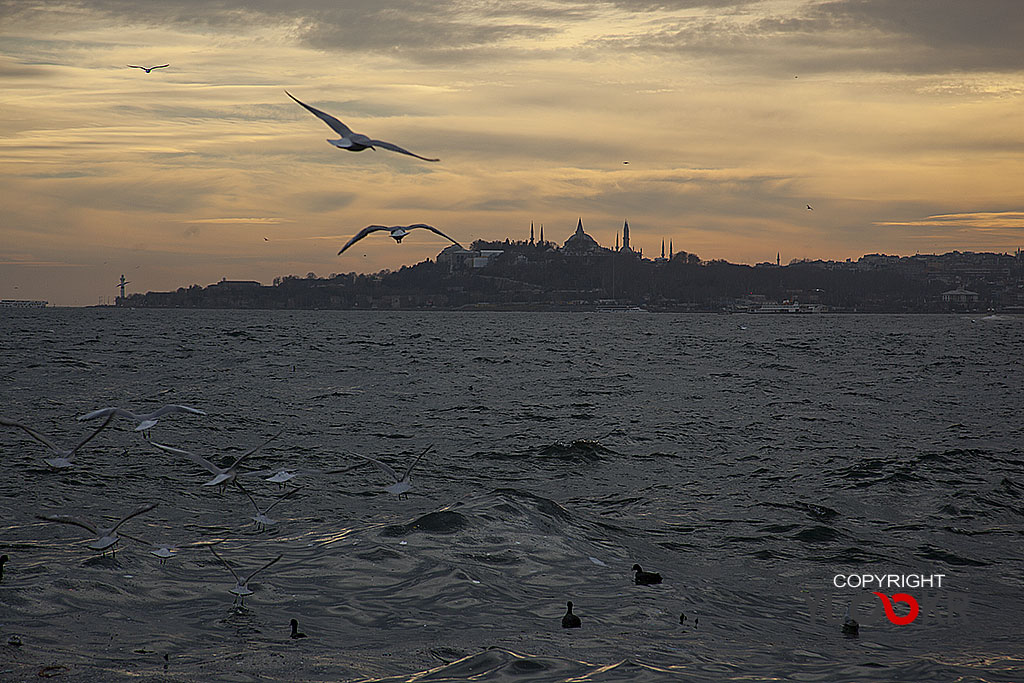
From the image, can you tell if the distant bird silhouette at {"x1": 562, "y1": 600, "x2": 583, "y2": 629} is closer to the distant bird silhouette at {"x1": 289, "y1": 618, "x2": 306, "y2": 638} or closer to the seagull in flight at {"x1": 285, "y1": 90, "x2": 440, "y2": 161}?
the distant bird silhouette at {"x1": 289, "y1": 618, "x2": 306, "y2": 638}

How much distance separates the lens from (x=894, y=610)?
35.9 feet

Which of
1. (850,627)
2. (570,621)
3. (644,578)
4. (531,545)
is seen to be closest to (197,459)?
(570,621)

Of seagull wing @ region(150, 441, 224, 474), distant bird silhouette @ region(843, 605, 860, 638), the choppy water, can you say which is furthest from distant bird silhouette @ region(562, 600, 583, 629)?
seagull wing @ region(150, 441, 224, 474)

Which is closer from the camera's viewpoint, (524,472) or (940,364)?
(524,472)

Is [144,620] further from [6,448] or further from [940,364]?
[940,364]

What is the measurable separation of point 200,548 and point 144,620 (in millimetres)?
2837

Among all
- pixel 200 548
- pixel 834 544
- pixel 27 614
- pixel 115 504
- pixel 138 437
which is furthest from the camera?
pixel 138 437

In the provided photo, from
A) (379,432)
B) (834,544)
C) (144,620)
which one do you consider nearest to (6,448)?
(379,432)

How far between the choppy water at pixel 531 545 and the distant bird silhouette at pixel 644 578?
7.2 inches

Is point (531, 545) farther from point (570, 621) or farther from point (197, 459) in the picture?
point (197, 459)

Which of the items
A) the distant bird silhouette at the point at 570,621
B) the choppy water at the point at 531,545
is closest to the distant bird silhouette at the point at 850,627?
the choppy water at the point at 531,545

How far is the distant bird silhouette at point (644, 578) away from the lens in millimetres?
11467

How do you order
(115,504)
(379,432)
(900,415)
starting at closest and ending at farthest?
(115,504) < (379,432) < (900,415)

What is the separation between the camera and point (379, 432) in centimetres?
2638
